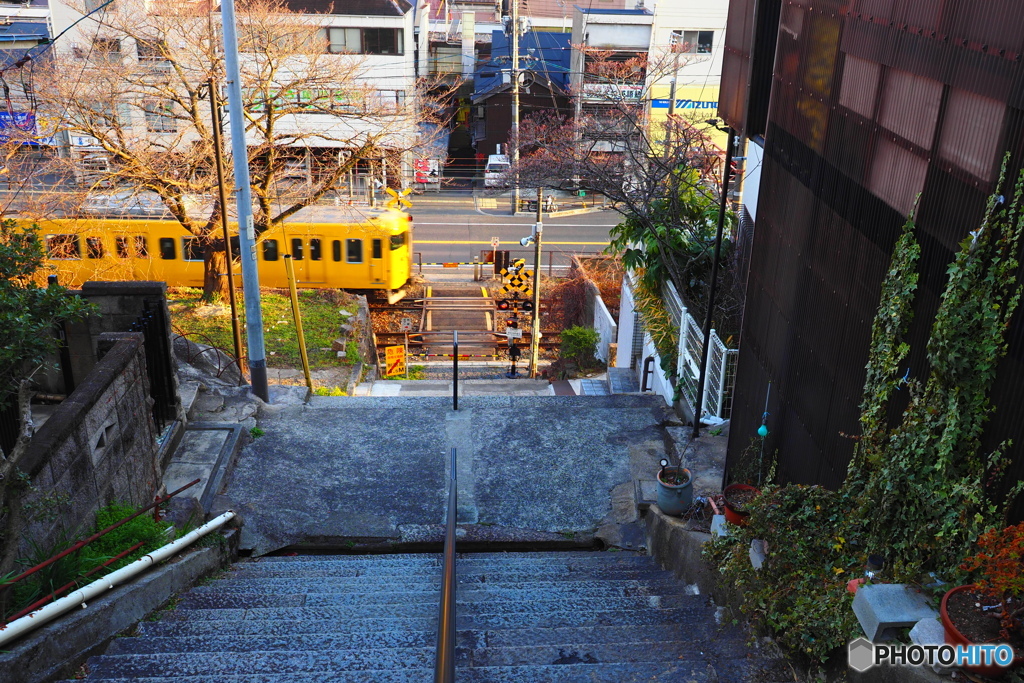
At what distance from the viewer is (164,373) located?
32.5 ft

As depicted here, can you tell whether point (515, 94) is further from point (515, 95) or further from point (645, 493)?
point (645, 493)

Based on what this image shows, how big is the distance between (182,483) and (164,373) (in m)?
1.51

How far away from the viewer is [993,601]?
4004 mm

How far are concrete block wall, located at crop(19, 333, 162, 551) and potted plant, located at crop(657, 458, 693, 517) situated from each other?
515 centimetres

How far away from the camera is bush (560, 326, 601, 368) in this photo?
20656 millimetres

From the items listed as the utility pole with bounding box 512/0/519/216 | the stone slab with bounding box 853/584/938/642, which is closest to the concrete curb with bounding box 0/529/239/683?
the stone slab with bounding box 853/584/938/642

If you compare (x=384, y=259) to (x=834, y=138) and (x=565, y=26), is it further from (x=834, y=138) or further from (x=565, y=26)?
(x=565, y=26)

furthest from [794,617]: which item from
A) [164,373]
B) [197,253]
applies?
[197,253]

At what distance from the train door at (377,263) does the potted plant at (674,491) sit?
16.4 m

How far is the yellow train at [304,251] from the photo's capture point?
875 inches

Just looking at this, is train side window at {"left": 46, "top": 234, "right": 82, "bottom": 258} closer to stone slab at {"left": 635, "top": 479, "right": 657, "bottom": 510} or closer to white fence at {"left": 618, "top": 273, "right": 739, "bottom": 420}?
white fence at {"left": 618, "top": 273, "right": 739, "bottom": 420}

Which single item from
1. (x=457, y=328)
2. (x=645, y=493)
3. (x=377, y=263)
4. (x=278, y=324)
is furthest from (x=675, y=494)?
(x=377, y=263)

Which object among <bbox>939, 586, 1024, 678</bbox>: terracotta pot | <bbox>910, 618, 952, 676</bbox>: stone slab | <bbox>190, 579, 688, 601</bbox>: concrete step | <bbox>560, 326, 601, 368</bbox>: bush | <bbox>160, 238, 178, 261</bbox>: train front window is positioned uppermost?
<bbox>939, 586, 1024, 678</bbox>: terracotta pot

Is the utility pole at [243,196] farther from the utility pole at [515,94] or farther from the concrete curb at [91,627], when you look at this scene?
the utility pole at [515,94]
